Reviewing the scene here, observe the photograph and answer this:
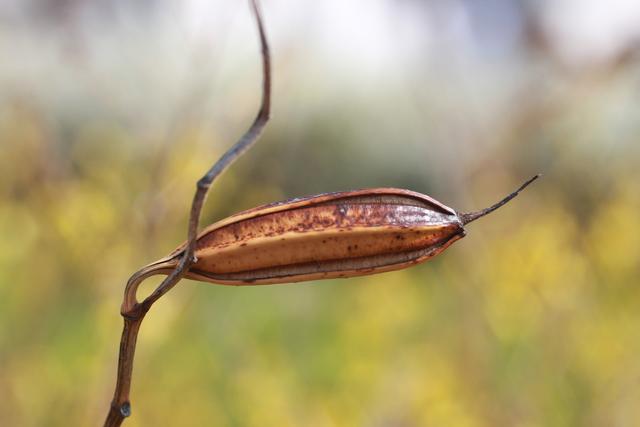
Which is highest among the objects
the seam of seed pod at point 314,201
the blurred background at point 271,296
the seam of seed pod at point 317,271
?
the blurred background at point 271,296

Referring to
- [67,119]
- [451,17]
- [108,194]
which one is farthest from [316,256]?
[67,119]

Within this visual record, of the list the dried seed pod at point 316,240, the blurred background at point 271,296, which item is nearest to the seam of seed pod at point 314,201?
the dried seed pod at point 316,240

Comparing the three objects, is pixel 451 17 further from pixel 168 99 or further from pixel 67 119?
pixel 67 119

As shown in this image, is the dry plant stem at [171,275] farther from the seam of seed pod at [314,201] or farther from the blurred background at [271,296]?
the blurred background at [271,296]

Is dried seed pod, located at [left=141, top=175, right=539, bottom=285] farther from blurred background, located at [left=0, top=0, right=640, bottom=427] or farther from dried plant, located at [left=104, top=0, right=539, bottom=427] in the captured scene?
blurred background, located at [left=0, top=0, right=640, bottom=427]

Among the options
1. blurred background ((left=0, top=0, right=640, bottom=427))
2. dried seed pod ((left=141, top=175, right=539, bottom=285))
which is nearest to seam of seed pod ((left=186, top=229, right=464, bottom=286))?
dried seed pod ((left=141, top=175, right=539, bottom=285))

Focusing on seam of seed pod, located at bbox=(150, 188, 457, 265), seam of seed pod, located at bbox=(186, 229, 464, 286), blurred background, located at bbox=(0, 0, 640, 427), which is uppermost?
blurred background, located at bbox=(0, 0, 640, 427)

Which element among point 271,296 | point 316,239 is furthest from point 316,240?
point 271,296
